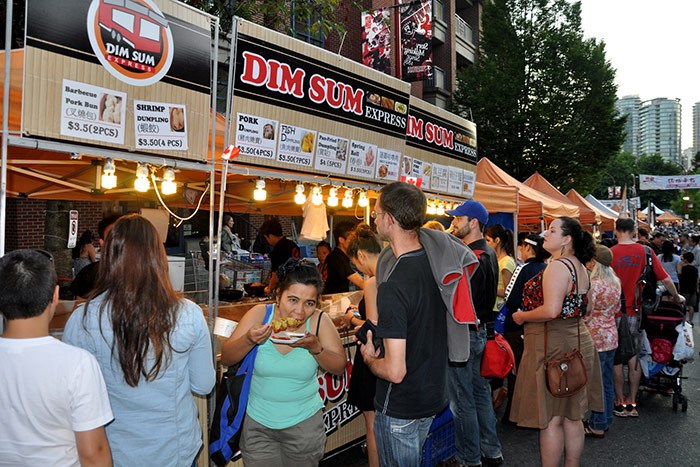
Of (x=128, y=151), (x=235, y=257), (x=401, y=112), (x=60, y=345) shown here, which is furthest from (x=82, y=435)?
(x=235, y=257)

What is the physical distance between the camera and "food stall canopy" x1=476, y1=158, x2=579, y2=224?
36.2 feet

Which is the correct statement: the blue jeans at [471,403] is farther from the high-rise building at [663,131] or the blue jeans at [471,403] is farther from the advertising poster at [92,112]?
the high-rise building at [663,131]

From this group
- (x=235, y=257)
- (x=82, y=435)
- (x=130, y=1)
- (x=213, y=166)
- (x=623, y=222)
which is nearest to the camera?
(x=82, y=435)

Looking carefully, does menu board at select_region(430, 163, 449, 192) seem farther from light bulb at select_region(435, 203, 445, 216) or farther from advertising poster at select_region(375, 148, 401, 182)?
advertising poster at select_region(375, 148, 401, 182)

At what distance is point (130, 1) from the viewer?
375 cm

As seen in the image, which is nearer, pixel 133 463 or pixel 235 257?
pixel 133 463

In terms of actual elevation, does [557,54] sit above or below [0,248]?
above

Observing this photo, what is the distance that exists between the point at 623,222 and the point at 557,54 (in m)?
18.8

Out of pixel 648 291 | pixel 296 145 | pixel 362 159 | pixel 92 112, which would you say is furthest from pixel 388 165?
pixel 92 112

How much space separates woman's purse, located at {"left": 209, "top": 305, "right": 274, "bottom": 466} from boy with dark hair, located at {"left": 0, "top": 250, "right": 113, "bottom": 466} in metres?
1.03

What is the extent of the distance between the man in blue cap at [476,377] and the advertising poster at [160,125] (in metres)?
2.63

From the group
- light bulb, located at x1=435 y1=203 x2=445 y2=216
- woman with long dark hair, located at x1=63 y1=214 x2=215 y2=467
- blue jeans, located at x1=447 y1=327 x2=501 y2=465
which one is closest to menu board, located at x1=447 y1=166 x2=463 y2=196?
light bulb, located at x1=435 y1=203 x2=445 y2=216

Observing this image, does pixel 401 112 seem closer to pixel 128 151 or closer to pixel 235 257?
pixel 128 151

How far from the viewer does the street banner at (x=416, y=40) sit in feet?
42.3
